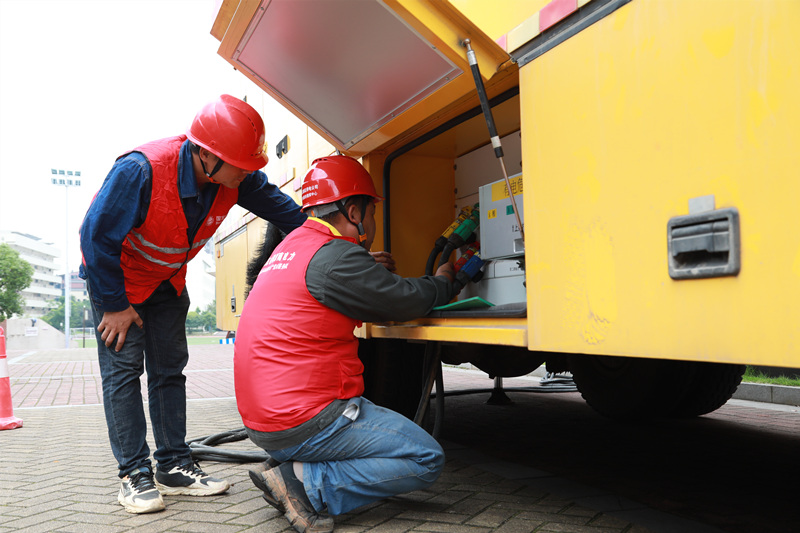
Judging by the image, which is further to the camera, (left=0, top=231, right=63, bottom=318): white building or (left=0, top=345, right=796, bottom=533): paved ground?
(left=0, top=231, right=63, bottom=318): white building

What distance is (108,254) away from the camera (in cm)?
240

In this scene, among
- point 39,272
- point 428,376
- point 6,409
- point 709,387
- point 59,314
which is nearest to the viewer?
point 428,376

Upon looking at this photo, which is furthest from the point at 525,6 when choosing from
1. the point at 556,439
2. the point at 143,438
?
the point at 556,439

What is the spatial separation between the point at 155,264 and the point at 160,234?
6.2 inches

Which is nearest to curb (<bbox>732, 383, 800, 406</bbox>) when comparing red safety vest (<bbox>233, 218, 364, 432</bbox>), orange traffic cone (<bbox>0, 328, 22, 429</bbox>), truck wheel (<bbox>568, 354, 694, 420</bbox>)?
truck wheel (<bbox>568, 354, 694, 420</bbox>)

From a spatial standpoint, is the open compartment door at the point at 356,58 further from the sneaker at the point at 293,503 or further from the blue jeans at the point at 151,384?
the sneaker at the point at 293,503

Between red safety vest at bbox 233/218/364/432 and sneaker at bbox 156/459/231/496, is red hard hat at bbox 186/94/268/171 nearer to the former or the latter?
red safety vest at bbox 233/218/364/432

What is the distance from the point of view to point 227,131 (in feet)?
8.38

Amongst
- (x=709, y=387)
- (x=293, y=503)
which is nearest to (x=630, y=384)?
(x=709, y=387)

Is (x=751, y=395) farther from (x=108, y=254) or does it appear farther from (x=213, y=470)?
(x=108, y=254)

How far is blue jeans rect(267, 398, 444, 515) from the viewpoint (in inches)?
86.4

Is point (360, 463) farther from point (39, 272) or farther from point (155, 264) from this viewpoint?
point (39, 272)

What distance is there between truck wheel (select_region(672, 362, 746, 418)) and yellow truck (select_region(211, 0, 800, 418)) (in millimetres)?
2045

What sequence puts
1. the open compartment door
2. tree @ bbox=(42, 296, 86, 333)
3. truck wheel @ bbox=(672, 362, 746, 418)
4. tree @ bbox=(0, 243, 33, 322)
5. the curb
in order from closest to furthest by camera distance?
the open compartment door → truck wheel @ bbox=(672, 362, 746, 418) → the curb → tree @ bbox=(0, 243, 33, 322) → tree @ bbox=(42, 296, 86, 333)
